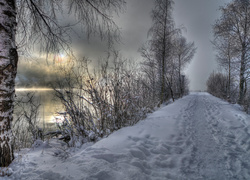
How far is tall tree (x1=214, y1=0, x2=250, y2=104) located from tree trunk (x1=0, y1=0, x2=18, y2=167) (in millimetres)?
11644

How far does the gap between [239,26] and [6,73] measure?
12972 mm

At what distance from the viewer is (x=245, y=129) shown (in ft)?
11.2

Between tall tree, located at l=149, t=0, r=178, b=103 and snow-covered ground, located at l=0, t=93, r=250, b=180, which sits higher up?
tall tree, located at l=149, t=0, r=178, b=103

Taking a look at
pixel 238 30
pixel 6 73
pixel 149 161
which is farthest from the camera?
pixel 238 30

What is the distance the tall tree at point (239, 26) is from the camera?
8245 mm

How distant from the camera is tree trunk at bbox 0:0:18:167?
1631mm

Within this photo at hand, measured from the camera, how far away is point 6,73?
167 centimetres

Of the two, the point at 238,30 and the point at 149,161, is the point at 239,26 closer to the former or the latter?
the point at 238,30

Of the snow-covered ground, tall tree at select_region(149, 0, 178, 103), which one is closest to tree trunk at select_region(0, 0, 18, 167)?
the snow-covered ground

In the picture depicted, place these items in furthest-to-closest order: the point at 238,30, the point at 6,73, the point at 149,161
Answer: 1. the point at 238,30
2. the point at 149,161
3. the point at 6,73

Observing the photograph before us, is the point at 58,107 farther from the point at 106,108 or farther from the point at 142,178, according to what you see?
the point at 142,178

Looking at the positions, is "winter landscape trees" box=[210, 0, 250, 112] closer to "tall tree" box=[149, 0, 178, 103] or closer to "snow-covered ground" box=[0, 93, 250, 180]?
"tall tree" box=[149, 0, 178, 103]

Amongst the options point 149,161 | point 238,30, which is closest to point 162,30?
point 238,30

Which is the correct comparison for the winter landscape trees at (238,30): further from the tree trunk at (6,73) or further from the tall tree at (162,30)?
the tree trunk at (6,73)
